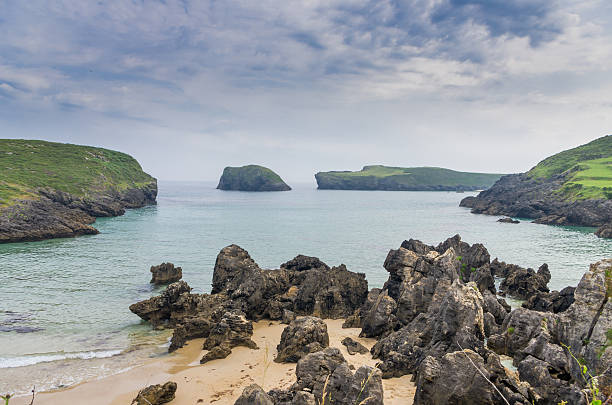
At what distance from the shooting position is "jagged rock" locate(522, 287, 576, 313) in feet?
81.6

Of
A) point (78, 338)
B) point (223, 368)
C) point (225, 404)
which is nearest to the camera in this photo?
point (225, 404)

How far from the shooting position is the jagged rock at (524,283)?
31.6 m

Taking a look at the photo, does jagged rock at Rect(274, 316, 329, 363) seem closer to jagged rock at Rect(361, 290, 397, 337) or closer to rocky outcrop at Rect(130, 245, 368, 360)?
jagged rock at Rect(361, 290, 397, 337)

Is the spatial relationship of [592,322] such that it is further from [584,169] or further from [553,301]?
[584,169]

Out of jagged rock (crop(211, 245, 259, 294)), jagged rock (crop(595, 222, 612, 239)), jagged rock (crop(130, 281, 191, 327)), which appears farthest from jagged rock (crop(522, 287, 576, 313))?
jagged rock (crop(595, 222, 612, 239))

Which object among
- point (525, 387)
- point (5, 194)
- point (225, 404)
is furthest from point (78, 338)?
point (5, 194)

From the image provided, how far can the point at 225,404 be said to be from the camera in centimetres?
1404

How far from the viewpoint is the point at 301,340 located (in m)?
18.0

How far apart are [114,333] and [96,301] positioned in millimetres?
7659

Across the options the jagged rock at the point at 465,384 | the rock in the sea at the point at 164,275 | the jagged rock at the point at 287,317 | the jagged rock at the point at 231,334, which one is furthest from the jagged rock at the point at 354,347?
the rock in the sea at the point at 164,275

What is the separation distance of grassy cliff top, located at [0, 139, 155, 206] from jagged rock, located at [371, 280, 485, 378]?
249 feet

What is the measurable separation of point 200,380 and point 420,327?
10.5 m

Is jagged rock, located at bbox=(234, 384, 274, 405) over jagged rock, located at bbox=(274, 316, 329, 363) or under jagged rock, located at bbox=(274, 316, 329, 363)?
over

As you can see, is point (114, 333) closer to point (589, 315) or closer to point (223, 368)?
point (223, 368)
